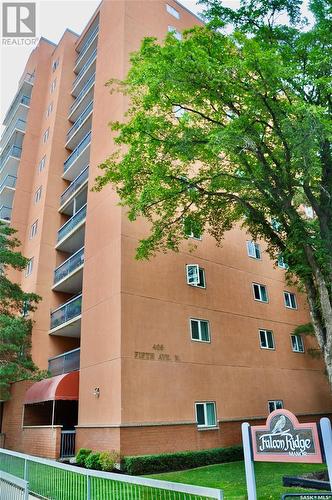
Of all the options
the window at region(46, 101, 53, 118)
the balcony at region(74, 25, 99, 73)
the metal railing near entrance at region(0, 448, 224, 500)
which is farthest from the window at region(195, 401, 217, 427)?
the balcony at region(74, 25, 99, 73)

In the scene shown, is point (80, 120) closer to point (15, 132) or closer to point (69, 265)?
point (15, 132)

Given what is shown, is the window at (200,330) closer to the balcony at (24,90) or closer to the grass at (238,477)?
the grass at (238,477)

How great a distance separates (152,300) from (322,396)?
13.8m

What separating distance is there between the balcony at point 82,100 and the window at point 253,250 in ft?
50.7

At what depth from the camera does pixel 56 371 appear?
69.6ft

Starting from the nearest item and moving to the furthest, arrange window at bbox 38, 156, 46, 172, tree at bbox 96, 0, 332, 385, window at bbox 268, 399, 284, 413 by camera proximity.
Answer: tree at bbox 96, 0, 332, 385
window at bbox 268, 399, 284, 413
window at bbox 38, 156, 46, 172

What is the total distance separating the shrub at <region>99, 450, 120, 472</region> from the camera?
13766mm

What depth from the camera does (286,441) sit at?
738 centimetres

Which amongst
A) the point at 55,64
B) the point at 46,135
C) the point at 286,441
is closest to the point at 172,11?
the point at 55,64

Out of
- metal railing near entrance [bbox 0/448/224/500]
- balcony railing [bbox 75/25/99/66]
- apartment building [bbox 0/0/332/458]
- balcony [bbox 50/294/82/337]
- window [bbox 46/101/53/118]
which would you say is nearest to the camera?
metal railing near entrance [bbox 0/448/224/500]

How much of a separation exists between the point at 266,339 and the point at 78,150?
17.0 m

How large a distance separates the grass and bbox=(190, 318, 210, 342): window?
5330mm

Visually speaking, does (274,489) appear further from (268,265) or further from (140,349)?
(268,265)

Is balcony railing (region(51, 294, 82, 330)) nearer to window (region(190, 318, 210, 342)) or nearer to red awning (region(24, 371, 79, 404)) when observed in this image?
red awning (region(24, 371, 79, 404))
